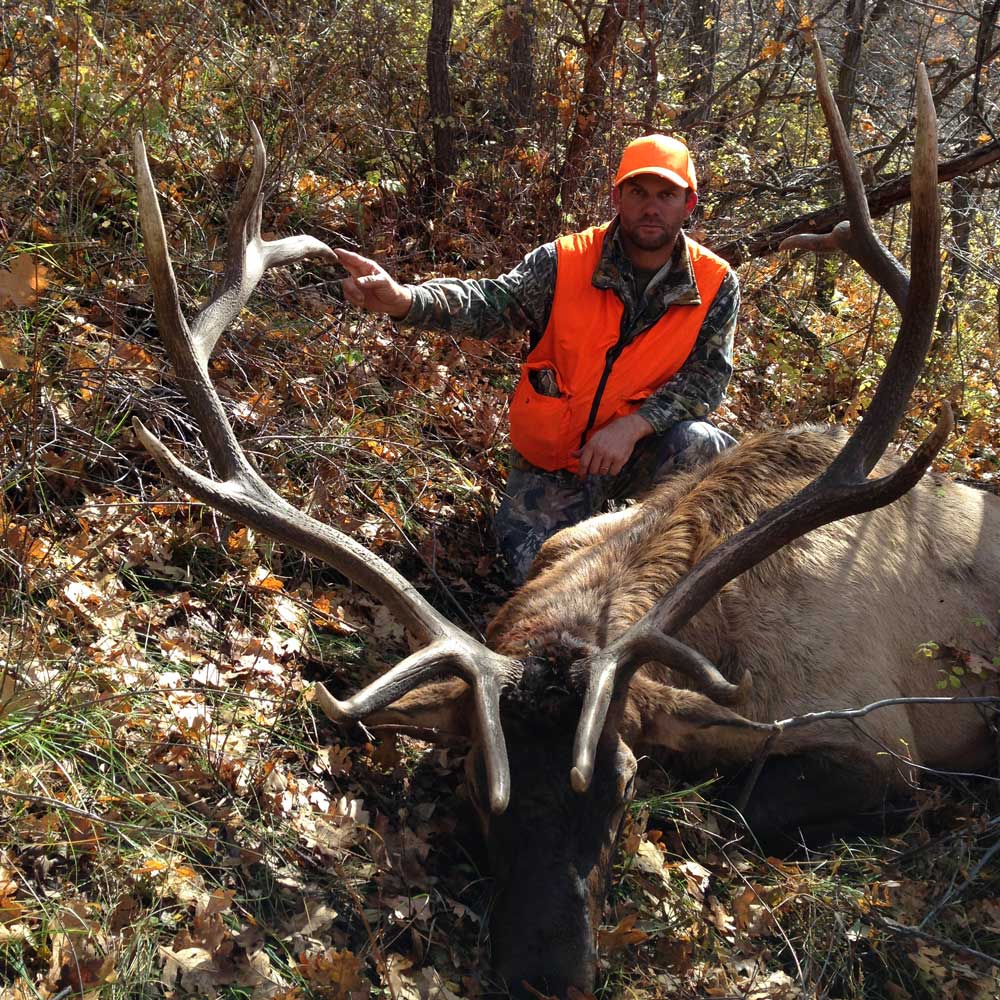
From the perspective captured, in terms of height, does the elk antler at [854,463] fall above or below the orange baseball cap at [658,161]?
below

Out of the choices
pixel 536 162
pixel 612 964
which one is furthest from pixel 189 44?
pixel 612 964

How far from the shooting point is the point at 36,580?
4320 mm

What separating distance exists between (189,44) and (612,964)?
243 inches

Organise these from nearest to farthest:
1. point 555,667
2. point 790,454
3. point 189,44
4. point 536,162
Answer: point 555,667, point 790,454, point 189,44, point 536,162

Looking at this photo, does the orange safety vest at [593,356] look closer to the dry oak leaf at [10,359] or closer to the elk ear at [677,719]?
the elk ear at [677,719]

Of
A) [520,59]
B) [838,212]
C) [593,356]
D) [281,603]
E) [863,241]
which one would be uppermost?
[520,59]

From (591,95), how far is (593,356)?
307 cm

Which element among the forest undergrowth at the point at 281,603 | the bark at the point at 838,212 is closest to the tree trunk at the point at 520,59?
the forest undergrowth at the point at 281,603

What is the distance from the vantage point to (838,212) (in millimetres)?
7957

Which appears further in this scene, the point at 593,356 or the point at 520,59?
the point at 520,59

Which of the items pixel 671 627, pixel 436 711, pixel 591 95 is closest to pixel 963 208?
pixel 591 95

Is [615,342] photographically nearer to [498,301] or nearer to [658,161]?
[498,301]

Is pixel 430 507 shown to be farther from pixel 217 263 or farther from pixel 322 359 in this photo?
pixel 217 263

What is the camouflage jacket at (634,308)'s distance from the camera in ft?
19.5
